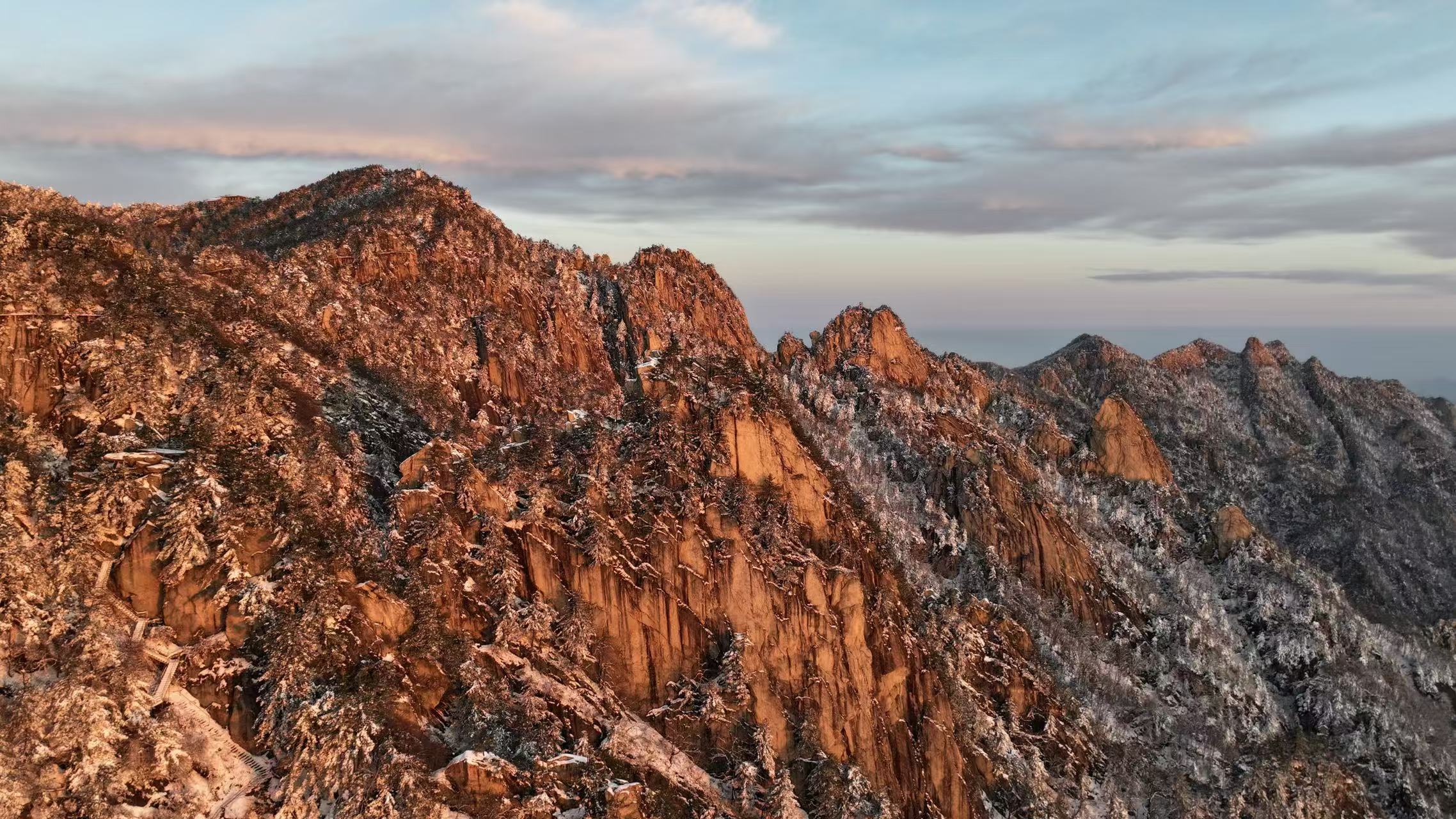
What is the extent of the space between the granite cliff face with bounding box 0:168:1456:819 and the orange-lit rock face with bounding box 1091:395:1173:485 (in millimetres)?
42957

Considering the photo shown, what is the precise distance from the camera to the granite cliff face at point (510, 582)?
160 feet

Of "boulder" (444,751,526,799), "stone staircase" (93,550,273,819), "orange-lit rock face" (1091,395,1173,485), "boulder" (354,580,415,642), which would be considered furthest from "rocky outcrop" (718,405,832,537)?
"orange-lit rock face" (1091,395,1173,485)

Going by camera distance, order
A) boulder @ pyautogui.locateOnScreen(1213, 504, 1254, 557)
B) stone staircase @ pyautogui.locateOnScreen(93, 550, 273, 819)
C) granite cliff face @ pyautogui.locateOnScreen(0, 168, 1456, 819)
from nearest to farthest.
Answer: stone staircase @ pyautogui.locateOnScreen(93, 550, 273, 819) → granite cliff face @ pyautogui.locateOnScreen(0, 168, 1456, 819) → boulder @ pyautogui.locateOnScreen(1213, 504, 1254, 557)

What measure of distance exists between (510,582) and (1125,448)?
551 ft

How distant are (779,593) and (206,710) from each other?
48.5m

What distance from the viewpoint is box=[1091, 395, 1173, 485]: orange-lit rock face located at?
191 meters

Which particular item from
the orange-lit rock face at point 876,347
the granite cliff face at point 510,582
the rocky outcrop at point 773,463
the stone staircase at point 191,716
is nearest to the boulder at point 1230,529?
the granite cliff face at point 510,582

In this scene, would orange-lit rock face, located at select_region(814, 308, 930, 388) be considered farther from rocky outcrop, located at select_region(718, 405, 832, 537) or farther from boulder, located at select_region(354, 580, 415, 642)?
boulder, located at select_region(354, 580, 415, 642)

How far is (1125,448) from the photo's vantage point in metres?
193

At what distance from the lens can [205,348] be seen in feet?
213

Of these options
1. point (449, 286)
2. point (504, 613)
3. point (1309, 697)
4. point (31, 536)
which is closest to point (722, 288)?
point (449, 286)

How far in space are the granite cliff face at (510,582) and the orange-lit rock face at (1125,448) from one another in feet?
141

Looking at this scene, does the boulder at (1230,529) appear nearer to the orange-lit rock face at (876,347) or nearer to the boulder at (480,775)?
the orange-lit rock face at (876,347)

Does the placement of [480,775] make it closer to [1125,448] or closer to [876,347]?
[876,347]
